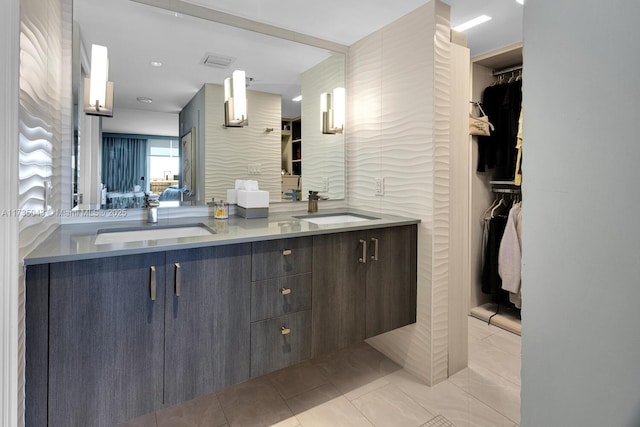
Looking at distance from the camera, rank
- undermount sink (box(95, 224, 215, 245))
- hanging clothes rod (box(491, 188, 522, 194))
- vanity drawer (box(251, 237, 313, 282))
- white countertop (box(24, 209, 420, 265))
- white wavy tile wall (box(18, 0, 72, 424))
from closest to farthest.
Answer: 1. white wavy tile wall (box(18, 0, 72, 424))
2. white countertop (box(24, 209, 420, 265))
3. vanity drawer (box(251, 237, 313, 282))
4. undermount sink (box(95, 224, 215, 245))
5. hanging clothes rod (box(491, 188, 522, 194))

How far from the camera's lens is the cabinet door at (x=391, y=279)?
6.26 ft

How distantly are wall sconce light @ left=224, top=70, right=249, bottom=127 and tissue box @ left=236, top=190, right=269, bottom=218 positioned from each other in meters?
0.45

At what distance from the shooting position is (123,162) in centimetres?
183

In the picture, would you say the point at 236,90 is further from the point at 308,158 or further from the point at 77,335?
the point at 77,335

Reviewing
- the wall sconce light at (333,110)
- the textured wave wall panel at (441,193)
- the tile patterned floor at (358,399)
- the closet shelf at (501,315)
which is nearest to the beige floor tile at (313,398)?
the tile patterned floor at (358,399)

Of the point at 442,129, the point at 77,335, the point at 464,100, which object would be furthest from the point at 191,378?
the point at 464,100

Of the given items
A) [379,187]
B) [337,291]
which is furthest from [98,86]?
[379,187]

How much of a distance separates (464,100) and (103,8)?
80.3 inches

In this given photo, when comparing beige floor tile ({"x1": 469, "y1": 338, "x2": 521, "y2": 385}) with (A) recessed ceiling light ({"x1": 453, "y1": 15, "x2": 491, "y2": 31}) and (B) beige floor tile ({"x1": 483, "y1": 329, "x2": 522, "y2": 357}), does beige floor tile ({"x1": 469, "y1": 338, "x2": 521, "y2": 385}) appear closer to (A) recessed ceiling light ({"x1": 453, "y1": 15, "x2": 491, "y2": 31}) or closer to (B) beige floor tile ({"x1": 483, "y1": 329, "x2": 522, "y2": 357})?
(B) beige floor tile ({"x1": 483, "y1": 329, "x2": 522, "y2": 357})

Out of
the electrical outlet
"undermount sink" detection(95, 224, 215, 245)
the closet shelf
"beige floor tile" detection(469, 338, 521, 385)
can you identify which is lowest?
"beige floor tile" detection(469, 338, 521, 385)

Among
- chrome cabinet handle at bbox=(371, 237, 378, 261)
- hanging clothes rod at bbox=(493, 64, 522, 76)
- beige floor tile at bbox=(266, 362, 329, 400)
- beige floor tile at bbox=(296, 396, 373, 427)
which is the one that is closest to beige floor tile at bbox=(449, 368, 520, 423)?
beige floor tile at bbox=(296, 396, 373, 427)

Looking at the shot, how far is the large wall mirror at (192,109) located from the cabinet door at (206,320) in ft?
2.46

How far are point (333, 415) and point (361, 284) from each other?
67 cm

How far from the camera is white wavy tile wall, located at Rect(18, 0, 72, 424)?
1.03m
